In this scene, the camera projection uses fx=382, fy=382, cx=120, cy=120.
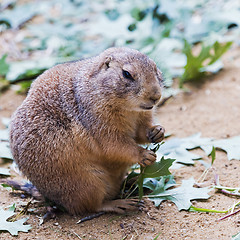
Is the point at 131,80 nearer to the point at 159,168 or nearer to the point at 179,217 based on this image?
the point at 159,168

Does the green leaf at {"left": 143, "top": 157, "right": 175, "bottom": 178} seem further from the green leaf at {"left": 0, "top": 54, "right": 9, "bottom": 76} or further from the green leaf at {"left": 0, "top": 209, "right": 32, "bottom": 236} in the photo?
the green leaf at {"left": 0, "top": 54, "right": 9, "bottom": 76}

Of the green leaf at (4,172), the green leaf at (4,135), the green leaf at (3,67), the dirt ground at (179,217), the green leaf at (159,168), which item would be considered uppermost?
the green leaf at (3,67)

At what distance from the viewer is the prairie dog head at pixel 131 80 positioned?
3.65 meters

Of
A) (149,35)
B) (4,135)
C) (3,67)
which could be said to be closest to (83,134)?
(4,135)

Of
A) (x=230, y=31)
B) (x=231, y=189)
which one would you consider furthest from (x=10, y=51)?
(x=231, y=189)

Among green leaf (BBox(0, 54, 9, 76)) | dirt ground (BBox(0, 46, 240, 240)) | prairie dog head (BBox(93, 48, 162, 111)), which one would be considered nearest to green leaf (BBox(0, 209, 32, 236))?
dirt ground (BBox(0, 46, 240, 240))

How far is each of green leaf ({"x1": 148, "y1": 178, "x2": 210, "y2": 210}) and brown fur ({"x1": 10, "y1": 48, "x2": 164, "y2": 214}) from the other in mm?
341

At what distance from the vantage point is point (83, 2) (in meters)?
10.0

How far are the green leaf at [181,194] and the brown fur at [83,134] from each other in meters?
0.34

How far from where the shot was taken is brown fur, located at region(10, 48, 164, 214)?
12.9 feet

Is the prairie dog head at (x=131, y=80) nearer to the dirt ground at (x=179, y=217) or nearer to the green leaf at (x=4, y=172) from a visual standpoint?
the dirt ground at (x=179, y=217)

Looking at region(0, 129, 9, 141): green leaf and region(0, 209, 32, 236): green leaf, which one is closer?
region(0, 209, 32, 236): green leaf

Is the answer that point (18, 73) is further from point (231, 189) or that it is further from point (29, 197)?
point (231, 189)

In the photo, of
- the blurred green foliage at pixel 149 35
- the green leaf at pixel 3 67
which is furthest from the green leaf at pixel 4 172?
the blurred green foliage at pixel 149 35
